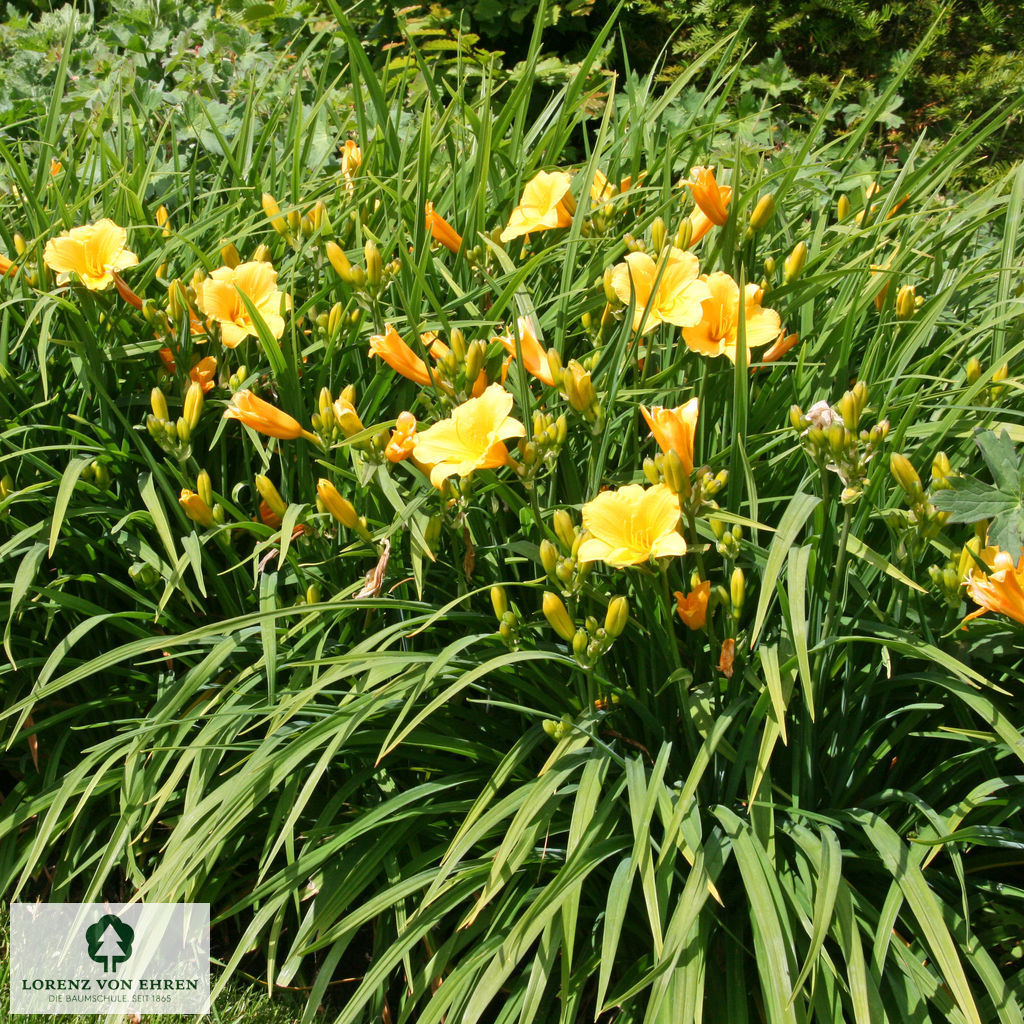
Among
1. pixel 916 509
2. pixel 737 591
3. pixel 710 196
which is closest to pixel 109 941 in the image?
pixel 737 591

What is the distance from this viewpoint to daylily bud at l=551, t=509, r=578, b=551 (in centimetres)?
141

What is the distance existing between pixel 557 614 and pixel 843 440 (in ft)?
1.47

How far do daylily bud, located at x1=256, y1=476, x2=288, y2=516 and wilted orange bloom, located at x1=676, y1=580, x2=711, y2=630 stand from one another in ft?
2.29

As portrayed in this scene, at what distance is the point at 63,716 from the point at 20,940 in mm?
389

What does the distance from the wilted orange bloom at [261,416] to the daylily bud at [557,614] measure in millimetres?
517

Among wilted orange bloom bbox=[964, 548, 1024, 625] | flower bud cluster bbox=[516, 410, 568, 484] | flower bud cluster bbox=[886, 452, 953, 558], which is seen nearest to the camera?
wilted orange bloom bbox=[964, 548, 1024, 625]

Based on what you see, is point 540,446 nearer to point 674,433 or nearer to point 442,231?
point 674,433

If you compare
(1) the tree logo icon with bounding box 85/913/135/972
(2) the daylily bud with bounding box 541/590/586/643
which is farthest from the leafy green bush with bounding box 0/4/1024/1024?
(1) the tree logo icon with bounding box 85/913/135/972

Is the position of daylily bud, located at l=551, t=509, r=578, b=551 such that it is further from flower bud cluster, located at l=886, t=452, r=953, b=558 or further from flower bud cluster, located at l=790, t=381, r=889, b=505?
→ flower bud cluster, located at l=886, t=452, r=953, b=558

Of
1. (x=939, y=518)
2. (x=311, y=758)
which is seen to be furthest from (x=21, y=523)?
(x=939, y=518)

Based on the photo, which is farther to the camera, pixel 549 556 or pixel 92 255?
pixel 92 255

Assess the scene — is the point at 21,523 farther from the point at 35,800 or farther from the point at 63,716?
the point at 35,800

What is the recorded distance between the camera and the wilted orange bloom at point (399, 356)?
1561mm

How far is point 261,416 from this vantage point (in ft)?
5.19
